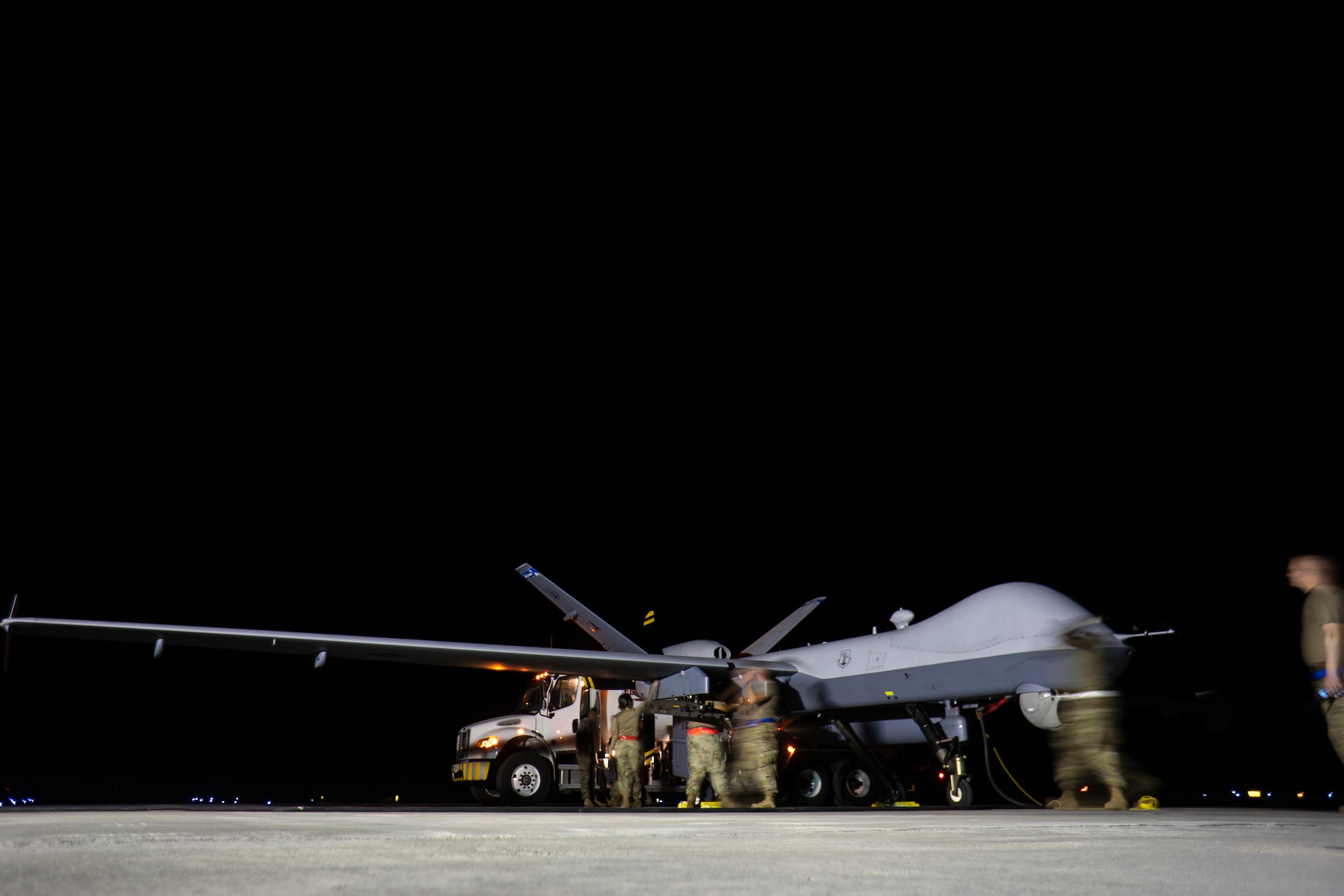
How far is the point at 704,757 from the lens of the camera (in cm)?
1064

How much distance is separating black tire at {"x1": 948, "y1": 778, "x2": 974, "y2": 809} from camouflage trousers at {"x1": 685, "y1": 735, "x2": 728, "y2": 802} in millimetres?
4024

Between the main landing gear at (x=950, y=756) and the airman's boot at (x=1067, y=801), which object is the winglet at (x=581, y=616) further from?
the airman's boot at (x=1067, y=801)

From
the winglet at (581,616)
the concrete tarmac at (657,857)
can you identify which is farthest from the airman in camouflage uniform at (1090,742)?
the winglet at (581,616)

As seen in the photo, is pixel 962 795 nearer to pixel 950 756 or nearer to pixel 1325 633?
pixel 950 756

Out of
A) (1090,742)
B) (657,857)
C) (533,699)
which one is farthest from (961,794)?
(657,857)

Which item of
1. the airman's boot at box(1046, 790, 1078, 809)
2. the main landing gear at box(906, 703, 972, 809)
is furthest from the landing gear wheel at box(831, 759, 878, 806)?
the airman's boot at box(1046, 790, 1078, 809)

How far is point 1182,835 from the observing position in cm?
434

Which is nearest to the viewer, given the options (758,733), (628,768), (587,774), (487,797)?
(758,733)

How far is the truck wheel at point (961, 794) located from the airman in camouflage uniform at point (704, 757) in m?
3.97

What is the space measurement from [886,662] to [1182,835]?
358 inches

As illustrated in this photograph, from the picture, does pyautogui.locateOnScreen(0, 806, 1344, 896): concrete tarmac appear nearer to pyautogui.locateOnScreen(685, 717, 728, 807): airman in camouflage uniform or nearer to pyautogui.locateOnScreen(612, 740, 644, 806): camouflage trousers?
pyautogui.locateOnScreen(685, 717, 728, 807): airman in camouflage uniform

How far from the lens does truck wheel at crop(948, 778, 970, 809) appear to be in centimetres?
1320

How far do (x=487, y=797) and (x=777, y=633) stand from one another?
5.31 metres

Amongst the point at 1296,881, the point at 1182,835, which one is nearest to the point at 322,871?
the point at 1296,881
